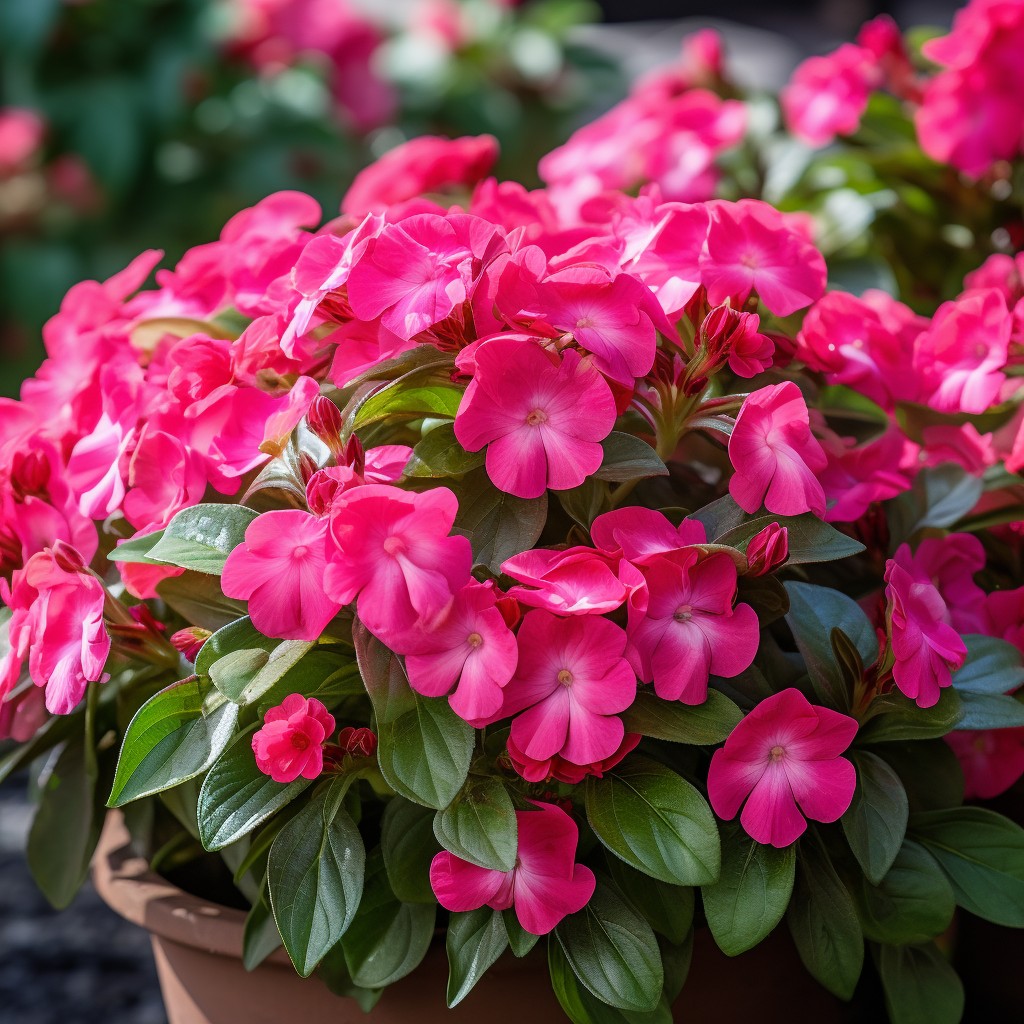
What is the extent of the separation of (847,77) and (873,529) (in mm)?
687

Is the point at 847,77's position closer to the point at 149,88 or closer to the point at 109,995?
the point at 109,995

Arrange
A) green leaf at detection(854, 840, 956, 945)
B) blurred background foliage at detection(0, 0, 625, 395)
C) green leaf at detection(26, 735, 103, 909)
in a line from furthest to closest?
blurred background foliage at detection(0, 0, 625, 395) < green leaf at detection(26, 735, 103, 909) < green leaf at detection(854, 840, 956, 945)

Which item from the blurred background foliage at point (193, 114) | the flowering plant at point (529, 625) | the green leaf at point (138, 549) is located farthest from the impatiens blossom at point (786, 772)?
the blurred background foliage at point (193, 114)

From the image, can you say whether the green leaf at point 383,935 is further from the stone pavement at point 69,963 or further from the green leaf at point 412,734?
the stone pavement at point 69,963

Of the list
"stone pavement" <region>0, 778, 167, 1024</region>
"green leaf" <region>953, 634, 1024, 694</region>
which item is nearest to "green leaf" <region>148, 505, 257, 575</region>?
"green leaf" <region>953, 634, 1024, 694</region>

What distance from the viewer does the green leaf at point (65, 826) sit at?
821 mm

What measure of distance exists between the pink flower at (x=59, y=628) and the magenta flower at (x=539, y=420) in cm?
23

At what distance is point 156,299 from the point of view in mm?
950

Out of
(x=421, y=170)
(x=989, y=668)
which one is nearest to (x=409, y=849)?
(x=989, y=668)

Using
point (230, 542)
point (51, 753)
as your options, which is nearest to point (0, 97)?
point (51, 753)

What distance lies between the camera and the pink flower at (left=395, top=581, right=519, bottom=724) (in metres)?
0.60

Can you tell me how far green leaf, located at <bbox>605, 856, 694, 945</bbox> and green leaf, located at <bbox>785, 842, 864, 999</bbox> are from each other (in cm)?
6

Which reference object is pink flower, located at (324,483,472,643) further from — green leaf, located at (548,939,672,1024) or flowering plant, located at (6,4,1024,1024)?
green leaf, located at (548,939,672,1024)

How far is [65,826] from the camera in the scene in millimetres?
837
